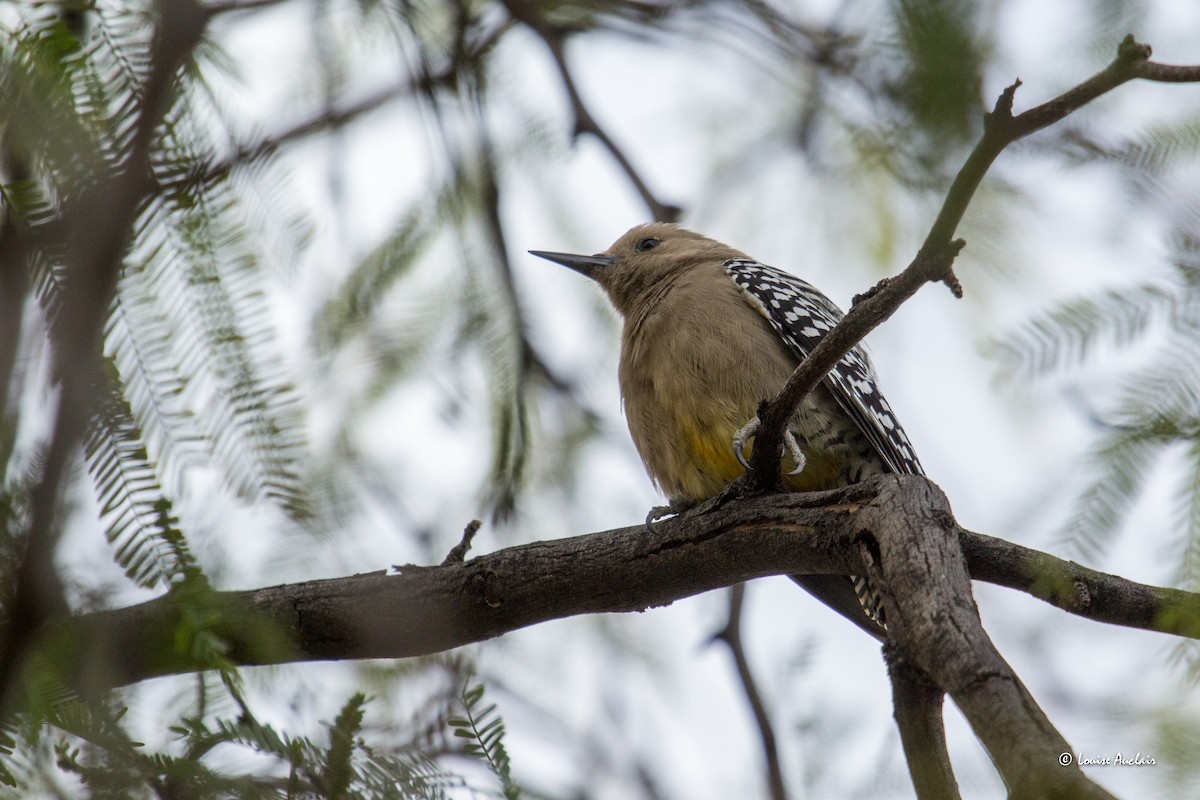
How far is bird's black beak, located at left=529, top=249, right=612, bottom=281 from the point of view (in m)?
6.90

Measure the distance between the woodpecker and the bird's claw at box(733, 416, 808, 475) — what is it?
1 cm

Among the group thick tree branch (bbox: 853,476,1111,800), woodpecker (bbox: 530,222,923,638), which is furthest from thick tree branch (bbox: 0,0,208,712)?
woodpecker (bbox: 530,222,923,638)

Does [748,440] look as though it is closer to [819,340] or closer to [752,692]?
[819,340]

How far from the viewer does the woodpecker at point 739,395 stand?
497cm

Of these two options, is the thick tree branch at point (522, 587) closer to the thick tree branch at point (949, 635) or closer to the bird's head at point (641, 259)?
the thick tree branch at point (949, 635)

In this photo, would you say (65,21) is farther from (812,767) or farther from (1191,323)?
(812,767)

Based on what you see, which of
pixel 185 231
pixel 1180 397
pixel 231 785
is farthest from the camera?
pixel 1180 397

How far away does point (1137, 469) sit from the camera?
2.94 m

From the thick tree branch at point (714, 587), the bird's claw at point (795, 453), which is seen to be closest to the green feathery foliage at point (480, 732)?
the thick tree branch at point (714, 587)

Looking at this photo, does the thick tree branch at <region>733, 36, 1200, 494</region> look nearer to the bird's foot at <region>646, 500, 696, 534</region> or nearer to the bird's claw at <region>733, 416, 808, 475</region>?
the bird's claw at <region>733, 416, 808, 475</region>

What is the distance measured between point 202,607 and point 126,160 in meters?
0.99

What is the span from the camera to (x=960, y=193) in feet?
7.89

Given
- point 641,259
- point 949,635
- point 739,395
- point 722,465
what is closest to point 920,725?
point 949,635

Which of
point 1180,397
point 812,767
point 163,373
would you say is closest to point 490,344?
point 812,767
